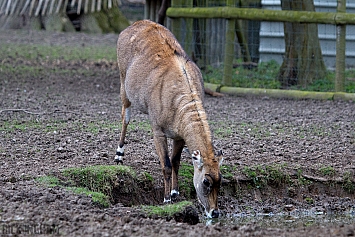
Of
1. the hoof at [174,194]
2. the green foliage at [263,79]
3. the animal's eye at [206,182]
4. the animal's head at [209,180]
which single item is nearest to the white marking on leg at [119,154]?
the hoof at [174,194]

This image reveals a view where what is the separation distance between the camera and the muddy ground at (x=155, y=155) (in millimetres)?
4609

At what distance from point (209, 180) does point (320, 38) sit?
8852 mm

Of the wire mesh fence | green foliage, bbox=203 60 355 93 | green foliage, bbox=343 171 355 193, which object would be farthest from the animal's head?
green foliage, bbox=203 60 355 93

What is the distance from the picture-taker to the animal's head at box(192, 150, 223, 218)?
525 cm

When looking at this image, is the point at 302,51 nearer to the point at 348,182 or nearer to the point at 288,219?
the point at 348,182

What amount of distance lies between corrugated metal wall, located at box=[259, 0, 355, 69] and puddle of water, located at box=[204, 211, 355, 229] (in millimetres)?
7561

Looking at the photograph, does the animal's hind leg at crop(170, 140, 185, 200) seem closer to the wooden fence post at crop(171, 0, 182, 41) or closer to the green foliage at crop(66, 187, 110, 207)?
the green foliage at crop(66, 187, 110, 207)

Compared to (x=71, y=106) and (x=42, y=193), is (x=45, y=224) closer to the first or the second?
(x=42, y=193)

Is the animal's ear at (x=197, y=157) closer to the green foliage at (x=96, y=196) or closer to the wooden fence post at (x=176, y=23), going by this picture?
the green foliage at (x=96, y=196)

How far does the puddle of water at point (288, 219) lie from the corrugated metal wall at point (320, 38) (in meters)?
7.56

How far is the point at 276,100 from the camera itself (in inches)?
416

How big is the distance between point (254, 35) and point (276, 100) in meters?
3.78

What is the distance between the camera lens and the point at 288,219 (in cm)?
593

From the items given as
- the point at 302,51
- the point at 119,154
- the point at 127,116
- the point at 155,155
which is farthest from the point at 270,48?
the point at 119,154
